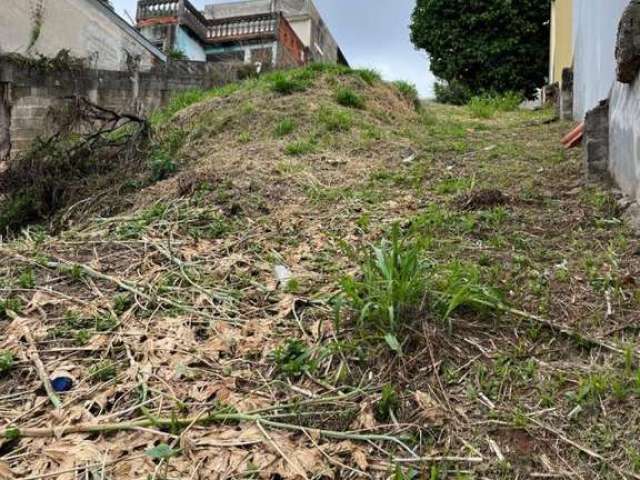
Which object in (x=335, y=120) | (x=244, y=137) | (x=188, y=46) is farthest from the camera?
(x=188, y=46)

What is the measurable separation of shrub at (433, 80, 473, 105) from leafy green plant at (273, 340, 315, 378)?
1232 cm

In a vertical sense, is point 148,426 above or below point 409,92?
below

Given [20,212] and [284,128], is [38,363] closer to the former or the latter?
[20,212]

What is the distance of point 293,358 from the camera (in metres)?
1.77

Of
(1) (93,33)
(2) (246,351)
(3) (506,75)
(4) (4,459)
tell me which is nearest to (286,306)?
(2) (246,351)

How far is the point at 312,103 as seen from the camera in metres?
5.81

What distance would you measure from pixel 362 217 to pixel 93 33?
10.6 m

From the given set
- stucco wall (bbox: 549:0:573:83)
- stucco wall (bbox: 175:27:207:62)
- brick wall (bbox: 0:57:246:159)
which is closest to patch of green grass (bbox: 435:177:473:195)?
brick wall (bbox: 0:57:246:159)

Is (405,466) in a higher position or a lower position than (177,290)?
lower

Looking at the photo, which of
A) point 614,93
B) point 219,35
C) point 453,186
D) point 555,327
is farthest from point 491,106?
point 219,35

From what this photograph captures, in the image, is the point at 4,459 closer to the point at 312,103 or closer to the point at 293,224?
the point at 293,224

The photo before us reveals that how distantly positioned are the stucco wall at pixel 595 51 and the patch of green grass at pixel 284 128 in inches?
104

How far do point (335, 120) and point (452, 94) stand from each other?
9089 mm

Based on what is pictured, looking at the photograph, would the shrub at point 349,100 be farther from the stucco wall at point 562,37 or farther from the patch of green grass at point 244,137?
the stucco wall at point 562,37
